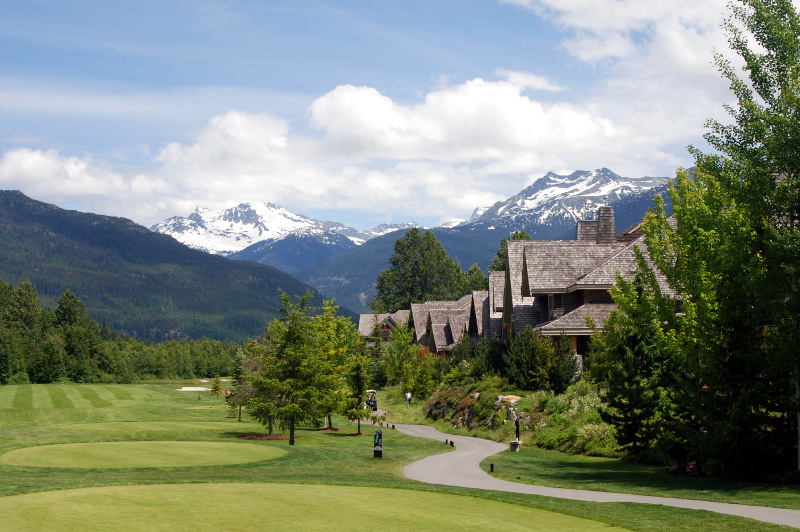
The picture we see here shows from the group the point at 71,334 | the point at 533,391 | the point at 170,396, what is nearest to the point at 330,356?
the point at 533,391

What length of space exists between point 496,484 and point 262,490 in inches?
286

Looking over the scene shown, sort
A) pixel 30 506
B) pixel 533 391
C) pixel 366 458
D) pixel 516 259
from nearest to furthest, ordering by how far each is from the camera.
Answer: pixel 30 506
pixel 366 458
pixel 533 391
pixel 516 259

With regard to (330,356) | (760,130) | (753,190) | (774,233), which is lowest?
(330,356)

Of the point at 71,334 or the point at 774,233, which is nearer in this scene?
the point at 774,233

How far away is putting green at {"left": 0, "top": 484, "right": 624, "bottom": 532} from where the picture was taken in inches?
554

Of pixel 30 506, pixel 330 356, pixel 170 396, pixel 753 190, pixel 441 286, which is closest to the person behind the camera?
pixel 30 506

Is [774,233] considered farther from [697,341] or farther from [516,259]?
[516,259]

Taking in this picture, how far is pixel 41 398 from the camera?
69.3 m

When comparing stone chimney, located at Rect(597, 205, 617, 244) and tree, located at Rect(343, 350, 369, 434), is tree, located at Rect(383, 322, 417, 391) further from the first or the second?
stone chimney, located at Rect(597, 205, 617, 244)

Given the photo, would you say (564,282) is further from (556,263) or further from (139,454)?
(139,454)

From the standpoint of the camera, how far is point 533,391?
40.8 metres

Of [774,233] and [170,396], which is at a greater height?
[774,233]

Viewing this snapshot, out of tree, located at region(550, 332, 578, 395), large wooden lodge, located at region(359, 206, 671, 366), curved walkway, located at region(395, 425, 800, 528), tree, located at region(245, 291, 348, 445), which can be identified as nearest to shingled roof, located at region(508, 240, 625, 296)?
large wooden lodge, located at region(359, 206, 671, 366)

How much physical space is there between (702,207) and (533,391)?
18.9 meters
